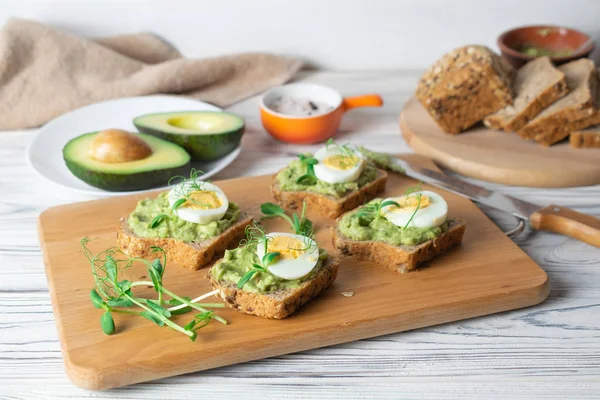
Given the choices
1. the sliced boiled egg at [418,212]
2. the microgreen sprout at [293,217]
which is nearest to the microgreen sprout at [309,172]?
the microgreen sprout at [293,217]

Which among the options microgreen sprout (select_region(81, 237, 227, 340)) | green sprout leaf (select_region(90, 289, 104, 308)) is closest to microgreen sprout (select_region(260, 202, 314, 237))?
microgreen sprout (select_region(81, 237, 227, 340))

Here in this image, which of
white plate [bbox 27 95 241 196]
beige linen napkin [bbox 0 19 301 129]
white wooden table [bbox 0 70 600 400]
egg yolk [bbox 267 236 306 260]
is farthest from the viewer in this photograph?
beige linen napkin [bbox 0 19 301 129]

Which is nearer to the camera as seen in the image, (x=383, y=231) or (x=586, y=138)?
(x=383, y=231)

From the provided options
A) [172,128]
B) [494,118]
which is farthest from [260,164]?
[494,118]

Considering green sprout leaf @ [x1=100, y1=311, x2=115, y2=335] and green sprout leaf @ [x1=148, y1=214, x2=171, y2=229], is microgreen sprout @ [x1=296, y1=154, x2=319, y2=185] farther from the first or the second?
green sprout leaf @ [x1=100, y1=311, x2=115, y2=335]

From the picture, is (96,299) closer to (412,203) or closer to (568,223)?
(412,203)

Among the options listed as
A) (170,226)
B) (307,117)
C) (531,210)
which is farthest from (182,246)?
(531,210)
